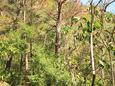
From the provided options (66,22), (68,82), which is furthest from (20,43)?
(66,22)

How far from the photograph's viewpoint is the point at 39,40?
3219 centimetres

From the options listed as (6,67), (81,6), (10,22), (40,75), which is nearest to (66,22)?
(81,6)

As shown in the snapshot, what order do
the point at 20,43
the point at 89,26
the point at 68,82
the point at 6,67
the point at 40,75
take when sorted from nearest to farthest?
the point at 89,26 → the point at 68,82 → the point at 40,75 → the point at 20,43 → the point at 6,67

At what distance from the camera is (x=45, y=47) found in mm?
30469

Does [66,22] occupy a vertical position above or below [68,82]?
above

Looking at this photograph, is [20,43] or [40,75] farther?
[20,43]

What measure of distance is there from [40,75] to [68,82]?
2.60 meters

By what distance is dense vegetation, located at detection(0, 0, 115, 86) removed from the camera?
82.6 feet

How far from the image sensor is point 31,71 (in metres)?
27.8

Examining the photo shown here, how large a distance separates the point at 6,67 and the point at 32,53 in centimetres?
418

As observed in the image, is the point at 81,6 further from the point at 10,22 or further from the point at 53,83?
the point at 53,83

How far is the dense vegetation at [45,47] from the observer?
82.6ft

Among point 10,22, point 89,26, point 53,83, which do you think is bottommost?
point 53,83

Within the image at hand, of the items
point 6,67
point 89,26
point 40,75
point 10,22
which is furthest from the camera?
point 10,22
